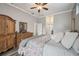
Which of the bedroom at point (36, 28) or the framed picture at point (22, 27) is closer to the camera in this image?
the bedroom at point (36, 28)

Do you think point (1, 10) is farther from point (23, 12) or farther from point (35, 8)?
point (35, 8)

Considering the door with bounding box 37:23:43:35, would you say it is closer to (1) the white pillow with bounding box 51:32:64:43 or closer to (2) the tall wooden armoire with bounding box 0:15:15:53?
(1) the white pillow with bounding box 51:32:64:43

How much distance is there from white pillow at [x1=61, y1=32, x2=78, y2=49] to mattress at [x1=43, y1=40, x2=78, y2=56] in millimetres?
60

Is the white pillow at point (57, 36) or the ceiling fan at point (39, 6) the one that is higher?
the ceiling fan at point (39, 6)

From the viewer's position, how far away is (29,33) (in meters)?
1.91

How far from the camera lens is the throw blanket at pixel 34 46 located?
6.07 feet

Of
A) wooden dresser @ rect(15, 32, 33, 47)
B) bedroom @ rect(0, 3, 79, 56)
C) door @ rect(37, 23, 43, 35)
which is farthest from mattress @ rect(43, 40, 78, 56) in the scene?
wooden dresser @ rect(15, 32, 33, 47)

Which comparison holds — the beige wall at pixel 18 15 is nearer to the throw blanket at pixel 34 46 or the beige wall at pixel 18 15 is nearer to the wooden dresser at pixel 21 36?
the wooden dresser at pixel 21 36

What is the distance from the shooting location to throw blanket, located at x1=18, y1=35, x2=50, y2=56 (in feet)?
6.07

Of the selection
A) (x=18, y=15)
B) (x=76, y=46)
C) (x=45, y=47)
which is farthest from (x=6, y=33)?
(x=76, y=46)

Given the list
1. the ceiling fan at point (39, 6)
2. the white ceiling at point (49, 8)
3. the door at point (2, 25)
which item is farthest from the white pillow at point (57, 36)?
the door at point (2, 25)

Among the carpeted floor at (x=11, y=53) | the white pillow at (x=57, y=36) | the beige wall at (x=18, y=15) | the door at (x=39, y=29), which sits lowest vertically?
the carpeted floor at (x=11, y=53)

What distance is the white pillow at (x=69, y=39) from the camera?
178 cm

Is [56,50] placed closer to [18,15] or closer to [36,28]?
[36,28]
